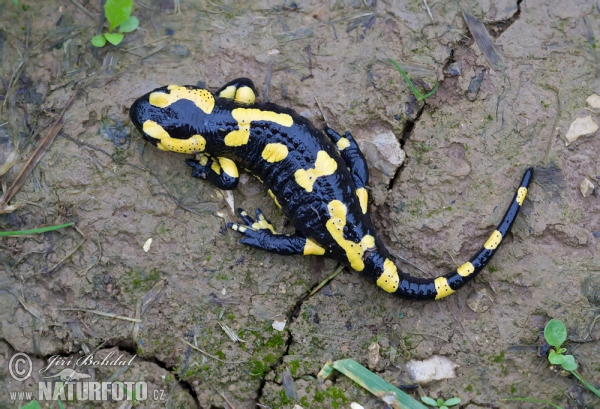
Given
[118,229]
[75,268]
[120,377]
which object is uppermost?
[118,229]

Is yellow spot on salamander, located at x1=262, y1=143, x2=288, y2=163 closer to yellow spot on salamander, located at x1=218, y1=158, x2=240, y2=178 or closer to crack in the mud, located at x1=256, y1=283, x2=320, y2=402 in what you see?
yellow spot on salamander, located at x1=218, y1=158, x2=240, y2=178

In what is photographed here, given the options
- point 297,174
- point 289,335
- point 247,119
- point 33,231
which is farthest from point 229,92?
point 289,335

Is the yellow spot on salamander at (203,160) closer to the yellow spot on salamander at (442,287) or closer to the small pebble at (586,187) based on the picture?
the yellow spot on salamander at (442,287)

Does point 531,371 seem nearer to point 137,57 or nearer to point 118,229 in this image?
point 118,229

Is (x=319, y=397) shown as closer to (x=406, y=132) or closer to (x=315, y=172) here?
(x=315, y=172)

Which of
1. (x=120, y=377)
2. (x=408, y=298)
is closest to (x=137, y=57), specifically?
(x=120, y=377)

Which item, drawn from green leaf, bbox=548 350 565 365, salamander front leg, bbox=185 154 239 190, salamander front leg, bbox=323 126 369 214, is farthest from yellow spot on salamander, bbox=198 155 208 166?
green leaf, bbox=548 350 565 365
